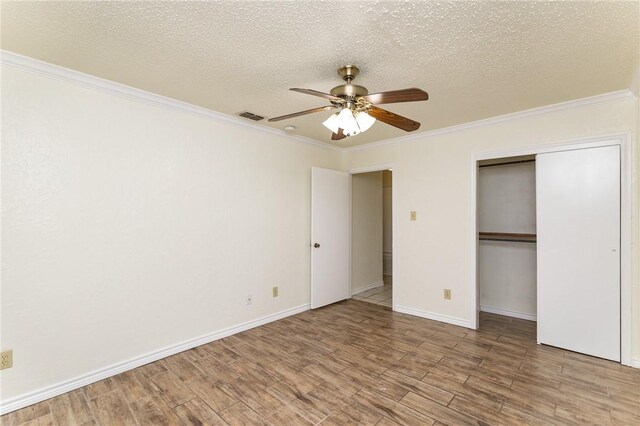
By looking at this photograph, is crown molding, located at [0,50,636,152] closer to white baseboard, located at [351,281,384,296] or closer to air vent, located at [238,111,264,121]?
air vent, located at [238,111,264,121]

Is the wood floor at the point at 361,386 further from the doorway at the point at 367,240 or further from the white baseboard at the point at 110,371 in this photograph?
the doorway at the point at 367,240

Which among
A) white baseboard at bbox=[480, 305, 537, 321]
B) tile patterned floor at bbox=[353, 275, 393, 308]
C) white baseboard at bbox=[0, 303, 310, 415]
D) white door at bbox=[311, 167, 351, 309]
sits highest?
white door at bbox=[311, 167, 351, 309]

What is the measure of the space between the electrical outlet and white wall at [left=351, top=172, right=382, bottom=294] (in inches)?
157

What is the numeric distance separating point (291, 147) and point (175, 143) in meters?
1.55

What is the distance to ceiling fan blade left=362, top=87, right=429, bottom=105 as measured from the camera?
1772 mm

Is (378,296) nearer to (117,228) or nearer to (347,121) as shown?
(347,121)

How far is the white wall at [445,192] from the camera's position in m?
2.98

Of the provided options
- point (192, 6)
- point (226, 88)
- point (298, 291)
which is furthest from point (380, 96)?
point (298, 291)

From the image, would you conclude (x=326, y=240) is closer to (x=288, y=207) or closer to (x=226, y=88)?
(x=288, y=207)

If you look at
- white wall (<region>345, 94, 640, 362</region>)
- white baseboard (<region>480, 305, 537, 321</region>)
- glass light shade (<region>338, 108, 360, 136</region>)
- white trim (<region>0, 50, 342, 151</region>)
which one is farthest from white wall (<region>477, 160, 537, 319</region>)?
white trim (<region>0, 50, 342, 151</region>)

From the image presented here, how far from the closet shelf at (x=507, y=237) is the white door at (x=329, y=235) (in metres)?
1.93

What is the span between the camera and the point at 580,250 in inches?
113

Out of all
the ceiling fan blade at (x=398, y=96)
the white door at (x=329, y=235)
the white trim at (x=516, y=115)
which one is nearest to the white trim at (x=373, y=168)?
the white door at (x=329, y=235)

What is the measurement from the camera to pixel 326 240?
435 centimetres
